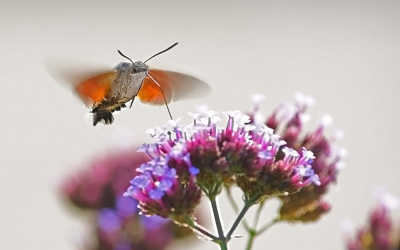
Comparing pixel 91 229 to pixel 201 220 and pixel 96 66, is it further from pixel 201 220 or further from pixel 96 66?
pixel 96 66

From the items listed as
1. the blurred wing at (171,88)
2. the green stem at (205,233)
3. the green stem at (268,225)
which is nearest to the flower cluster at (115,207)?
the blurred wing at (171,88)

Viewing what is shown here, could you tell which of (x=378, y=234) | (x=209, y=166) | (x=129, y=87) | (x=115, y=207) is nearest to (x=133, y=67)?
(x=129, y=87)

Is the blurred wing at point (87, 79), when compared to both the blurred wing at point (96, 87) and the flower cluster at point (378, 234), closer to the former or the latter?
the blurred wing at point (96, 87)

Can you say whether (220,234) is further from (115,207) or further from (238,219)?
(115,207)

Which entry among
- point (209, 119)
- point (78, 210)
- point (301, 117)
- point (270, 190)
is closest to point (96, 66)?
point (209, 119)

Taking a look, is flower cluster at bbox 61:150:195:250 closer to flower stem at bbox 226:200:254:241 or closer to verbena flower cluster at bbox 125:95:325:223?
verbena flower cluster at bbox 125:95:325:223

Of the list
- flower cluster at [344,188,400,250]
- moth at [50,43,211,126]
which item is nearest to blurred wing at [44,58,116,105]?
moth at [50,43,211,126]
